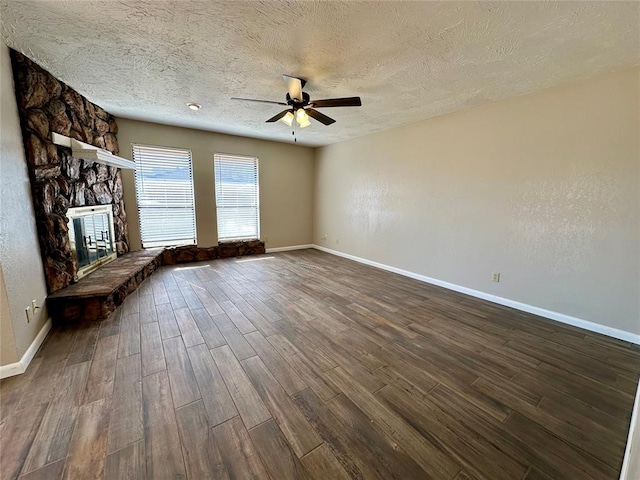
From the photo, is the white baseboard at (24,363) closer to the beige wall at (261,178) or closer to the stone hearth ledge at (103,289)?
the stone hearth ledge at (103,289)

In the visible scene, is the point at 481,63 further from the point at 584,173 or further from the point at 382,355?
the point at 382,355

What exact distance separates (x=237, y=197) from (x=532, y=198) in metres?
5.23

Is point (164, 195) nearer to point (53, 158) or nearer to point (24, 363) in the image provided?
point (53, 158)

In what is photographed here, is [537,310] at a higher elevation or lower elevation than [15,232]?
lower

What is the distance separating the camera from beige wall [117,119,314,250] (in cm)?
454

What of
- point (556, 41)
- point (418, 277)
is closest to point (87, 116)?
point (556, 41)

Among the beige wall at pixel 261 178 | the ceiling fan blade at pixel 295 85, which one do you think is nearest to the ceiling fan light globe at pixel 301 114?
the ceiling fan blade at pixel 295 85

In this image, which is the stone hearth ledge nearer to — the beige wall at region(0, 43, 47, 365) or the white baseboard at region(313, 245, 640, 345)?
the beige wall at region(0, 43, 47, 365)

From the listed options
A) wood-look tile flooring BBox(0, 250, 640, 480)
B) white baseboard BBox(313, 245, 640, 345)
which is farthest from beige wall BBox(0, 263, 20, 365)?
white baseboard BBox(313, 245, 640, 345)

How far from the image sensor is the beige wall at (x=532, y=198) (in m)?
2.47

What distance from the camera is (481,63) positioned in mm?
2305

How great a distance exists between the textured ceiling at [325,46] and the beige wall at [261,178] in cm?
139

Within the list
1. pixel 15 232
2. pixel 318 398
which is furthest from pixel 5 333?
pixel 318 398

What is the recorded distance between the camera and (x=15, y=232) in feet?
6.77
